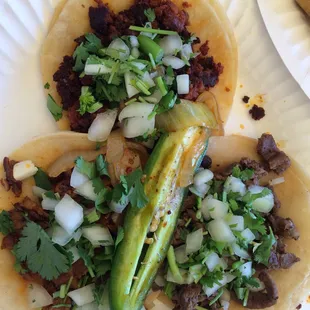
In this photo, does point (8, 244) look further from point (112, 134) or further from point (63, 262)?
point (112, 134)

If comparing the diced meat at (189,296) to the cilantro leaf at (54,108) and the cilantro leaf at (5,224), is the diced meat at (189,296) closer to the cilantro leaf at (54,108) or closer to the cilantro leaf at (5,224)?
the cilantro leaf at (5,224)

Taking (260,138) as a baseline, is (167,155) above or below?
above

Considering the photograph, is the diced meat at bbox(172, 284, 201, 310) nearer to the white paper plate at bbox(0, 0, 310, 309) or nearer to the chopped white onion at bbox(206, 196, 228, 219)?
the chopped white onion at bbox(206, 196, 228, 219)

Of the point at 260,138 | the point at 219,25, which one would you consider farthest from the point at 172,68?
the point at 260,138

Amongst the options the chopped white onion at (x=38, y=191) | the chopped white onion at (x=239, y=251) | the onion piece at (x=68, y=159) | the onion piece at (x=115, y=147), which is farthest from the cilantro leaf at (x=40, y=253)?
the chopped white onion at (x=239, y=251)

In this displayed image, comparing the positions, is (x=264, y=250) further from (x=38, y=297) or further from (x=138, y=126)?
(x=38, y=297)
